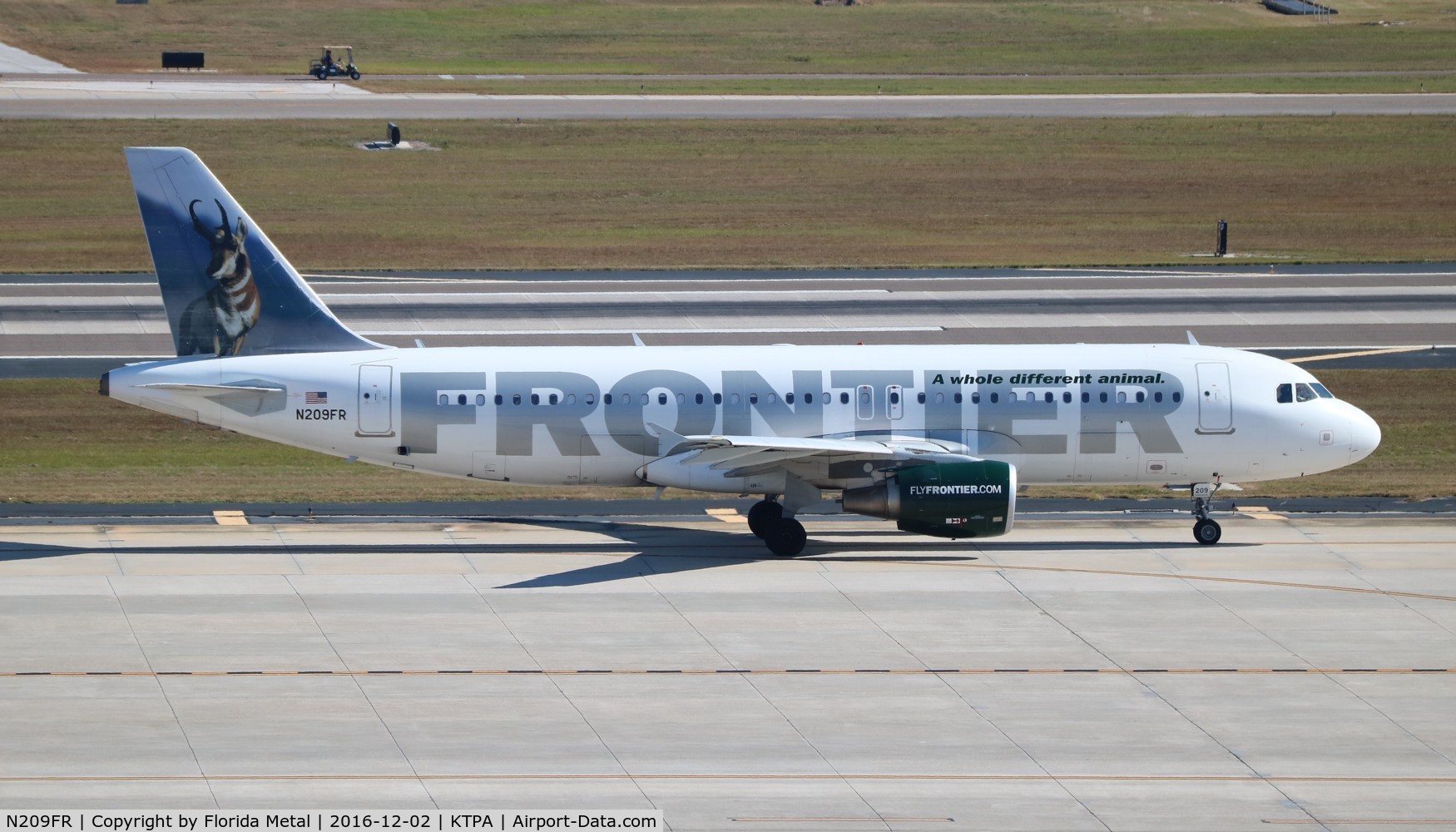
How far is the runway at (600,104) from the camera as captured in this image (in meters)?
104

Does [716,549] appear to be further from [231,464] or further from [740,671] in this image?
[231,464]

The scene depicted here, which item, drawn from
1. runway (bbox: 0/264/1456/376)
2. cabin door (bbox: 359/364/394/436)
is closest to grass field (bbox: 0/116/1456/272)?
runway (bbox: 0/264/1456/376)

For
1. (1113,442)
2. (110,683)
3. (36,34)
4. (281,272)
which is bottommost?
(110,683)

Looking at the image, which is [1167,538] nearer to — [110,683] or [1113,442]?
[1113,442]

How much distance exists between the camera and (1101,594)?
114ft

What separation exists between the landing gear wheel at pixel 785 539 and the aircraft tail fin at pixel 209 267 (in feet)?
33.6

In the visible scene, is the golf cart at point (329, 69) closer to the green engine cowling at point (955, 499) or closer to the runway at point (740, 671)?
the runway at point (740, 671)

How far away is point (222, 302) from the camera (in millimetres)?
37812

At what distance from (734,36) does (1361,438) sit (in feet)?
357

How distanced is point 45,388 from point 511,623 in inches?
1010

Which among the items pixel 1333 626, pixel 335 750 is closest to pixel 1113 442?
pixel 1333 626

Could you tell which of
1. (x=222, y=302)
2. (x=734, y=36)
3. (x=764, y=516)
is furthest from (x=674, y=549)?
(x=734, y=36)

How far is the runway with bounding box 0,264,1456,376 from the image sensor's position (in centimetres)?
5859

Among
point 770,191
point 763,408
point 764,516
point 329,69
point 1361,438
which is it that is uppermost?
point 329,69
